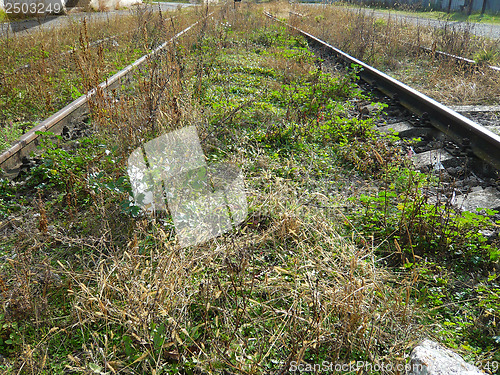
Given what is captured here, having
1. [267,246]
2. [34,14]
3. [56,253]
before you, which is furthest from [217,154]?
[34,14]

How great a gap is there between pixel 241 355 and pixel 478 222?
1925mm

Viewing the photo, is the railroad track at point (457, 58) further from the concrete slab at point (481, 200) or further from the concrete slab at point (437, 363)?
the concrete slab at point (437, 363)

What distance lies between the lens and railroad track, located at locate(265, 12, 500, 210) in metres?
3.31

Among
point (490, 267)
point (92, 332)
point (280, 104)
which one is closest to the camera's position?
point (92, 332)

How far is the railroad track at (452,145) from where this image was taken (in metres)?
3.31

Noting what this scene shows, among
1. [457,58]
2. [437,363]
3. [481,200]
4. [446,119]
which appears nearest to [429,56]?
[457,58]

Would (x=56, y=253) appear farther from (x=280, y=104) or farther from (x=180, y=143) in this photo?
(x=280, y=104)

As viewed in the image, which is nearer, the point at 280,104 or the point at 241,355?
the point at 241,355

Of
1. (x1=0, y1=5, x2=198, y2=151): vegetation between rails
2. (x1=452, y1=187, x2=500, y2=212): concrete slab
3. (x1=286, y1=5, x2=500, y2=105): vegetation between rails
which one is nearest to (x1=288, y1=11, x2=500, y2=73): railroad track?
(x1=286, y1=5, x2=500, y2=105): vegetation between rails

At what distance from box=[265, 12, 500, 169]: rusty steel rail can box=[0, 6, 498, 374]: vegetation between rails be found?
0.72 metres

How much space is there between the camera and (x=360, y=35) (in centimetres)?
969

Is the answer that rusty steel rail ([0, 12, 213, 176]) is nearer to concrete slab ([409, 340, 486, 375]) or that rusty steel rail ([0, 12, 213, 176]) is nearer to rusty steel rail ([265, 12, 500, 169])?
concrete slab ([409, 340, 486, 375])

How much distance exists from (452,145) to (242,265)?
3.08 meters

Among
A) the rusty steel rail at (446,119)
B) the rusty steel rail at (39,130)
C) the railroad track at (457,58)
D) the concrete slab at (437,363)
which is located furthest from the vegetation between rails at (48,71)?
the railroad track at (457,58)
